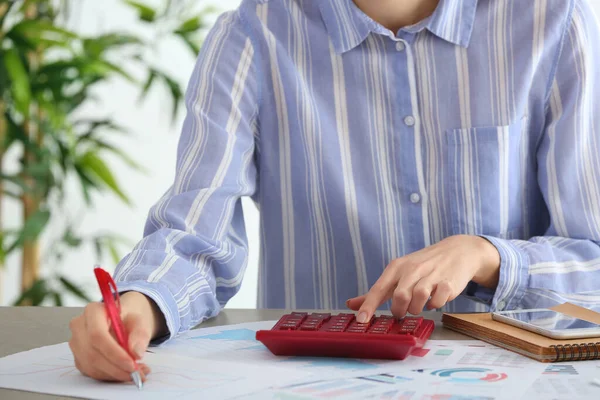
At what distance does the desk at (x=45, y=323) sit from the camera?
71cm

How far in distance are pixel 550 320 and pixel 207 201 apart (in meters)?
0.42

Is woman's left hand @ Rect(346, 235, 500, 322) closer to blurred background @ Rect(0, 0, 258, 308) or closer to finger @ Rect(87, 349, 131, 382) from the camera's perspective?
finger @ Rect(87, 349, 131, 382)

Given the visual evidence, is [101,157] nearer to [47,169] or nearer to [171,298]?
[47,169]

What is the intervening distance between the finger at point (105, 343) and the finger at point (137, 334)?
16 mm

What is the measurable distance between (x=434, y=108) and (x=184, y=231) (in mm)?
397

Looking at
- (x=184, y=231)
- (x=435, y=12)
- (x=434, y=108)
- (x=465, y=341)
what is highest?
(x=435, y=12)

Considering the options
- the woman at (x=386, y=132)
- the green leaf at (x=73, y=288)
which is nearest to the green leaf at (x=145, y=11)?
the green leaf at (x=73, y=288)

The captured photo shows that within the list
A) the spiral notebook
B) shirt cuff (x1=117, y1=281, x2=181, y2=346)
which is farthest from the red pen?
the spiral notebook

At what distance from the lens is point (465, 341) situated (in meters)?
0.69

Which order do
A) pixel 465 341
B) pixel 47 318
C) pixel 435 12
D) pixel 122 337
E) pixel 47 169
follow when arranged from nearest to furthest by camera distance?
1. pixel 122 337
2. pixel 465 341
3. pixel 47 318
4. pixel 435 12
5. pixel 47 169

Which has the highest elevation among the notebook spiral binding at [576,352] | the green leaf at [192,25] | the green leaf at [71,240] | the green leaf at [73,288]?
the green leaf at [192,25]

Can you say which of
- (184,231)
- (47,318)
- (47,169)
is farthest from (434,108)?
(47,169)

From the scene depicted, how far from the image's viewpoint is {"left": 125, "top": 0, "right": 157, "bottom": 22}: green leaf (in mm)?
2258

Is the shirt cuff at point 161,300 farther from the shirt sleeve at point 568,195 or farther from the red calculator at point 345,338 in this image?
the shirt sleeve at point 568,195
